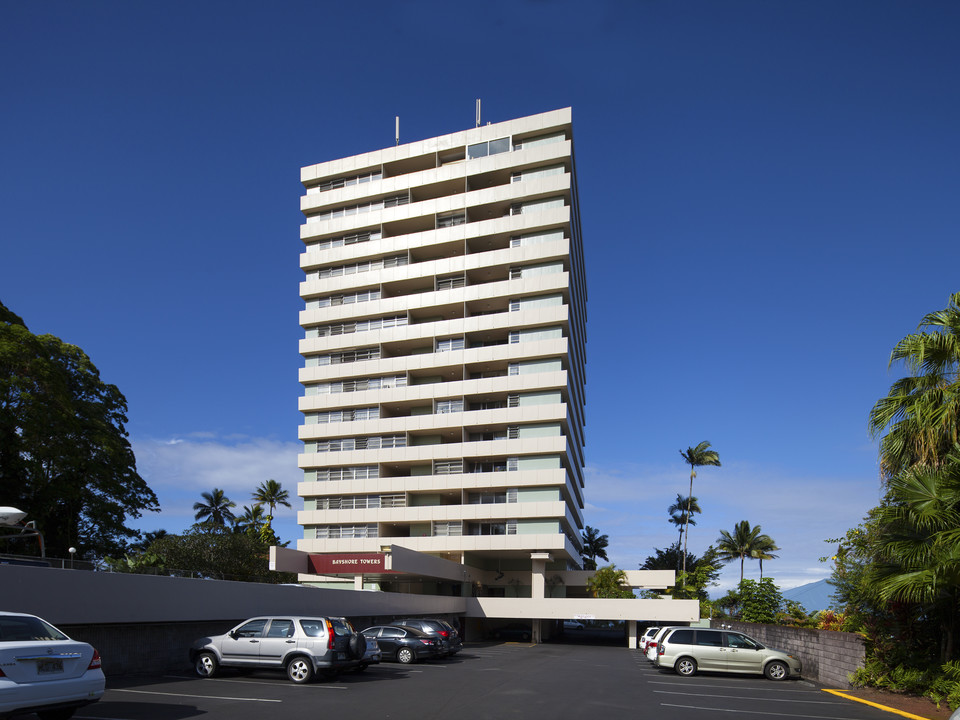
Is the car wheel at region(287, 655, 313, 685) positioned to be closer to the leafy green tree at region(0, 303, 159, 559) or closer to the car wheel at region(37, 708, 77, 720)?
the car wheel at region(37, 708, 77, 720)

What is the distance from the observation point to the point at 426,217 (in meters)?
65.2

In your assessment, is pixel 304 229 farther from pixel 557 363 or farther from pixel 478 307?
pixel 557 363

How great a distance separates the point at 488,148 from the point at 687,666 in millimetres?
48658

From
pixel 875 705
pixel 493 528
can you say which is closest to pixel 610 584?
pixel 493 528

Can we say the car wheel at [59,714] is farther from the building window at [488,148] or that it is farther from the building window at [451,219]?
the building window at [488,148]

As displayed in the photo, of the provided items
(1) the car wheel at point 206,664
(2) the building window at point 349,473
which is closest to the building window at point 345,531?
(2) the building window at point 349,473

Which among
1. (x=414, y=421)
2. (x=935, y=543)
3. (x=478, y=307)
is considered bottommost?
(x=935, y=543)

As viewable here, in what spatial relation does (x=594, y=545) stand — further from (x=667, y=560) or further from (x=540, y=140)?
(x=540, y=140)

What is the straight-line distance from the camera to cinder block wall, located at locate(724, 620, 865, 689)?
70.1 feet

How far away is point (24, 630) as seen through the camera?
429 inches

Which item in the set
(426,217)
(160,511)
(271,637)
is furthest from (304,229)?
(271,637)

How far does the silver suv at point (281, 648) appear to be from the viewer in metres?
18.1

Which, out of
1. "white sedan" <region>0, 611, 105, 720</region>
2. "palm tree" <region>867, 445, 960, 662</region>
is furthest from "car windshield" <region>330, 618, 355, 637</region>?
"palm tree" <region>867, 445, 960, 662</region>

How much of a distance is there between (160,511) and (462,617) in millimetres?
22228
